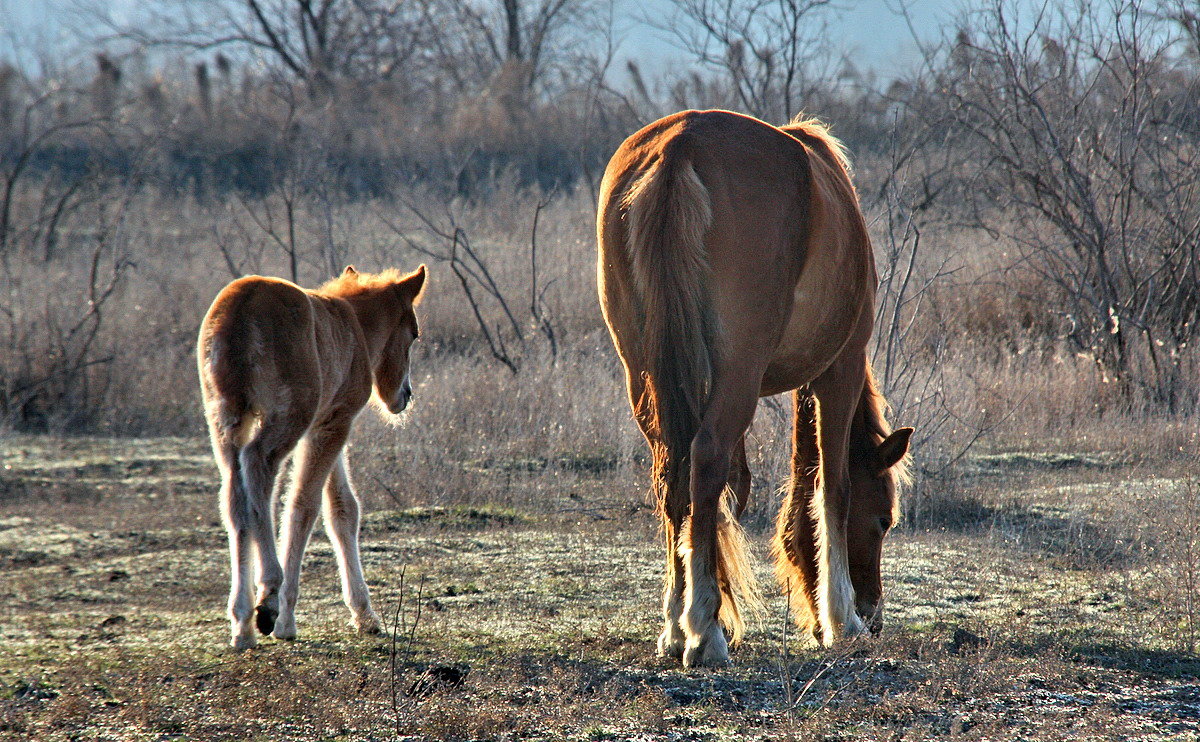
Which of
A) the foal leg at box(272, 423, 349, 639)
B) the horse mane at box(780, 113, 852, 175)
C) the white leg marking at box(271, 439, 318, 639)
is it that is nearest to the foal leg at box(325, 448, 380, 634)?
the foal leg at box(272, 423, 349, 639)

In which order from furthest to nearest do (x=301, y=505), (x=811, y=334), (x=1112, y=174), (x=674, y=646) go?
(x=1112, y=174), (x=301, y=505), (x=811, y=334), (x=674, y=646)

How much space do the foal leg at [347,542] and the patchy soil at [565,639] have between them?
0.15 meters

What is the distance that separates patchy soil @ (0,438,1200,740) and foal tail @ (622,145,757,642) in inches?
30.9

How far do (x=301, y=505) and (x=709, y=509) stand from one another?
1862 mm

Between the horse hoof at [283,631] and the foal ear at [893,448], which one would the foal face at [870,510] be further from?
the horse hoof at [283,631]

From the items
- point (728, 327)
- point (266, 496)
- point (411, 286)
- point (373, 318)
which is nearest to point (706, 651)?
point (728, 327)

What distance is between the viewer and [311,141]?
21.2 meters

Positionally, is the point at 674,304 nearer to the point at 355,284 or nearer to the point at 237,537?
the point at 237,537

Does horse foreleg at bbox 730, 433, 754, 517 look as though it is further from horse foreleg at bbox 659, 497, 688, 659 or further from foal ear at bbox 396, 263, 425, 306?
foal ear at bbox 396, 263, 425, 306

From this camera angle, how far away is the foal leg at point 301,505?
466 centimetres

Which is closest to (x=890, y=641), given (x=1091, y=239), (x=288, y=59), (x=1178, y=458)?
(x=1178, y=458)

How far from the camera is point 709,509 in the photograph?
397 centimetres

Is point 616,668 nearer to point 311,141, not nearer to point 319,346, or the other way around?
point 319,346

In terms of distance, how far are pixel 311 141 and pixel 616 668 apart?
18899mm
